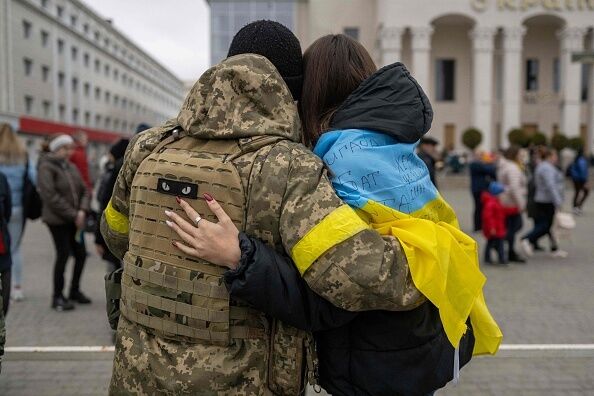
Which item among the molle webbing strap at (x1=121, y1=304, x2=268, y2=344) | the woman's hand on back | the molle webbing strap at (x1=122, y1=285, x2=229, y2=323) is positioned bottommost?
the molle webbing strap at (x1=121, y1=304, x2=268, y2=344)

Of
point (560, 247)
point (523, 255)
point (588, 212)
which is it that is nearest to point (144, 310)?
point (523, 255)

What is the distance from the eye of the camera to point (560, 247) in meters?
10.6

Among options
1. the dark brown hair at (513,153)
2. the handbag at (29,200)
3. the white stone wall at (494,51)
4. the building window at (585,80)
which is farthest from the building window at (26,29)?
the dark brown hair at (513,153)

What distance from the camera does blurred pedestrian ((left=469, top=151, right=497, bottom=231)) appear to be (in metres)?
9.73

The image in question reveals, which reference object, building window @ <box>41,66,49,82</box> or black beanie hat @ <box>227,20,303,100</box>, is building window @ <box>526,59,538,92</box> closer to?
building window @ <box>41,66,49,82</box>

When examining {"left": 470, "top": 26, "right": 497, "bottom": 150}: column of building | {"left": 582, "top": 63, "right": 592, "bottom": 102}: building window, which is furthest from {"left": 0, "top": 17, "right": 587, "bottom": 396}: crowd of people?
{"left": 582, "top": 63, "right": 592, "bottom": 102}: building window

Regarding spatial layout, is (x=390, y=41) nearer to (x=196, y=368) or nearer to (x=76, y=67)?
(x=76, y=67)

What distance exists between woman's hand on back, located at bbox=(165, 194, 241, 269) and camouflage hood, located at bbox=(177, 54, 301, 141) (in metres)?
0.22

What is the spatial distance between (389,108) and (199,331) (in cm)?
91

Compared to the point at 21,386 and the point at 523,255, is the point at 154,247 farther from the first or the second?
the point at 523,255

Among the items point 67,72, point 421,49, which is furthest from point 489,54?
point 67,72

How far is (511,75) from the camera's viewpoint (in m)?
38.2

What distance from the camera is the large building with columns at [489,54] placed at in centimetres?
3753

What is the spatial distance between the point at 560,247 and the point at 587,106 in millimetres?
33399
